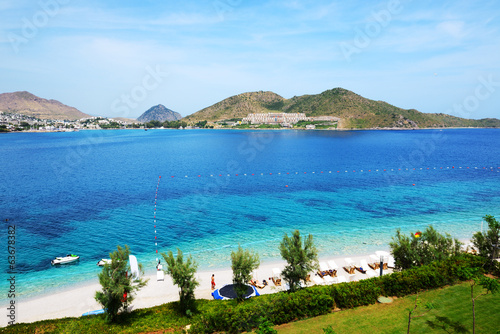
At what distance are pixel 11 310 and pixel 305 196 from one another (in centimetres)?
4720

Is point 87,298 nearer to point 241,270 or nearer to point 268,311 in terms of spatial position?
point 241,270

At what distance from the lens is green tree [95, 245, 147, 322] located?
17609 millimetres

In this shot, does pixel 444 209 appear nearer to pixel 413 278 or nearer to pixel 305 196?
pixel 305 196

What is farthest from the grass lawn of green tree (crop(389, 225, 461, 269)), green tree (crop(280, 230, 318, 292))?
green tree (crop(389, 225, 461, 269))

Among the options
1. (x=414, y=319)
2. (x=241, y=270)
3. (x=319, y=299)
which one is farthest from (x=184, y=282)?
(x=414, y=319)

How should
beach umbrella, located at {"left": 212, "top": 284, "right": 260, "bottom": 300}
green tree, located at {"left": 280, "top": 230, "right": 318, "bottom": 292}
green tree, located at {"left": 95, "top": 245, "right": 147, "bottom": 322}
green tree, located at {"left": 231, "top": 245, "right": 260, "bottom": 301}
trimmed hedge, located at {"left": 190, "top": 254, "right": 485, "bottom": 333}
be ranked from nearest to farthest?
1. trimmed hedge, located at {"left": 190, "top": 254, "right": 485, "bottom": 333}
2. green tree, located at {"left": 95, "top": 245, "right": 147, "bottom": 322}
3. green tree, located at {"left": 231, "top": 245, "right": 260, "bottom": 301}
4. green tree, located at {"left": 280, "top": 230, "right": 318, "bottom": 292}
5. beach umbrella, located at {"left": 212, "top": 284, "right": 260, "bottom": 300}

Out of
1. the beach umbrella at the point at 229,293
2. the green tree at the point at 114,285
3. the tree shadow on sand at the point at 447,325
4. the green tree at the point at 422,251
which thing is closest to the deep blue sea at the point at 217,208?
the beach umbrella at the point at 229,293

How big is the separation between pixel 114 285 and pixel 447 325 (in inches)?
762

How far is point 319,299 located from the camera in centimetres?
1720

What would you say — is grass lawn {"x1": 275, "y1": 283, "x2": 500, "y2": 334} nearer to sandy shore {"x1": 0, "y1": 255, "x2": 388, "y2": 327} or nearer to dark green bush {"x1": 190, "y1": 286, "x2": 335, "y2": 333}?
dark green bush {"x1": 190, "y1": 286, "x2": 335, "y2": 333}

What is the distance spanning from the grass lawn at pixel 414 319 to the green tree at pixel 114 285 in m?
9.75

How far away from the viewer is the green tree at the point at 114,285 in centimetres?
1761

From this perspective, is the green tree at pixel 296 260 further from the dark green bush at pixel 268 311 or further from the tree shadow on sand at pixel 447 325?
the tree shadow on sand at pixel 447 325

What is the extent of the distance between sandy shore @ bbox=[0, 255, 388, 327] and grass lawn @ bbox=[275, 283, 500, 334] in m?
8.74
